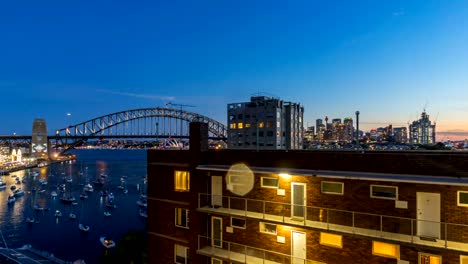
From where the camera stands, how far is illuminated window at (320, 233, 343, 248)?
1522 cm

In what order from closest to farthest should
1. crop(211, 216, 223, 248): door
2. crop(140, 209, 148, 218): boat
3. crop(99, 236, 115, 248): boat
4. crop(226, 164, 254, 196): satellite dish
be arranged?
1. crop(226, 164, 254, 196): satellite dish
2. crop(211, 216, 223, 248): door
3. crop(99, 236, 115, 248): boat
4. crop(140, 209, 148, 218): boat

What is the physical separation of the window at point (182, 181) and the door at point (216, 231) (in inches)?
104

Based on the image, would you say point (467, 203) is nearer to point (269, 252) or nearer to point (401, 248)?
point (401, 248)

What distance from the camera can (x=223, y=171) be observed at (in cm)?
1922

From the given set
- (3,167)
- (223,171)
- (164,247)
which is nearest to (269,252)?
(223,171)

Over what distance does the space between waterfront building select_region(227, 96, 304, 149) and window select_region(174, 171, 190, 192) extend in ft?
274

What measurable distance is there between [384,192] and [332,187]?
2.28m

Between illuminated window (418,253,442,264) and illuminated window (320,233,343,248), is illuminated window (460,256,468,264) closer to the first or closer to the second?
illuminated window (418,253,442,264)

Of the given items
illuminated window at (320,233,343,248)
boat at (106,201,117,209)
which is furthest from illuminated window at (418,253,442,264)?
boat at (106,201,117,209)

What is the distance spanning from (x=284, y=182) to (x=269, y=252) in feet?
12.4

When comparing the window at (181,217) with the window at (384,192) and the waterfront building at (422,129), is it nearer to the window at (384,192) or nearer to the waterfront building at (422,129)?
the window at (384,192)

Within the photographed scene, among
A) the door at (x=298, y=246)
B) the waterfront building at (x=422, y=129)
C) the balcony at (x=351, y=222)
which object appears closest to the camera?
the balcony at (x=351, y=222)

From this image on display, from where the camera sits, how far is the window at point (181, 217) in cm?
2052

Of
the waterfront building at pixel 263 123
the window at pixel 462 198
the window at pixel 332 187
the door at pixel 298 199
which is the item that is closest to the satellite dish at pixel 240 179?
the door at pixel 298 199
